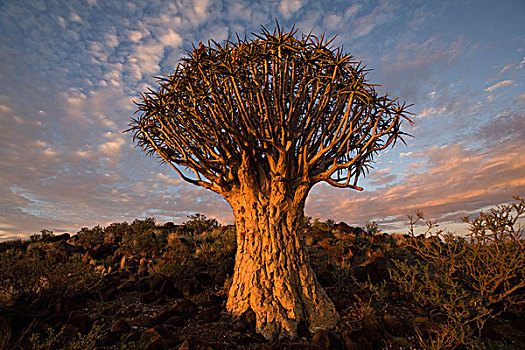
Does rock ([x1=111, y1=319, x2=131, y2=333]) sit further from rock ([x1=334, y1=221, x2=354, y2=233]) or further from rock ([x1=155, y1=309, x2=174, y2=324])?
rock ([x1=334, y1=221, x2=354, y2=233])

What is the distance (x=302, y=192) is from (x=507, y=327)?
5165 millimetres

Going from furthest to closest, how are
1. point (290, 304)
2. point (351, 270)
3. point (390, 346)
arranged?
point (351, 270), point (290, 304), point (390, 346)

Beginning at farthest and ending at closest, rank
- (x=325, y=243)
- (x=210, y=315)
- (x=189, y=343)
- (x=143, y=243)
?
1. (x=143, y=243)
2. (x=325, y=243)
3. (x=210, y=315)
4. (x=189, y=343)

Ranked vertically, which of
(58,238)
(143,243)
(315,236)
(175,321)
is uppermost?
(58,238)

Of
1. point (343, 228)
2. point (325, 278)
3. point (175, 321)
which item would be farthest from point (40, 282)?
point (343, 228)

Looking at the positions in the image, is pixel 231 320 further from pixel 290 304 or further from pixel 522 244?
pixel 522 244

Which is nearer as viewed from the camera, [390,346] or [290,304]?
[390,346]

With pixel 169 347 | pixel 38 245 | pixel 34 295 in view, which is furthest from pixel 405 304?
pixel 38 245

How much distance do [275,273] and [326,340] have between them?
147 cm

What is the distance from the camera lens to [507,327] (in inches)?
234

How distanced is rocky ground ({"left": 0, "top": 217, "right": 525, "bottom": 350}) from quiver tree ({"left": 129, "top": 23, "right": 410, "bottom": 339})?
0.64 m

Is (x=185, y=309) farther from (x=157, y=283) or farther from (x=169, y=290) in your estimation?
(x=157, y=283)

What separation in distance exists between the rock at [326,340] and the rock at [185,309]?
2.75m

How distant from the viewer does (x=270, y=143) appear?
5.72m
